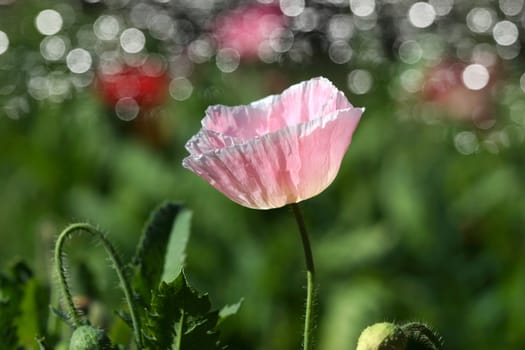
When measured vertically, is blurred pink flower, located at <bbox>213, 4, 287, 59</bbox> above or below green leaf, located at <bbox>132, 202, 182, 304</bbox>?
below

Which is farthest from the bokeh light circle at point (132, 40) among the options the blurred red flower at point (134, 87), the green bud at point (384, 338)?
the green bud at point (384, 338)

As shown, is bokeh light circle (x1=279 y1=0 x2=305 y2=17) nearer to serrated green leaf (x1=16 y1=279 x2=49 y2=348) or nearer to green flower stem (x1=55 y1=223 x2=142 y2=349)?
serrated green leaf (x1=16 y1=279 x2=49 y2=348)

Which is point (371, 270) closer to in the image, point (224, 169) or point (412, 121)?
point (412, 121)

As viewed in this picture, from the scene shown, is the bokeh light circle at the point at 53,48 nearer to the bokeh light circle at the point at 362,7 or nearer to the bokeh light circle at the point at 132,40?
the bokeh light circle at the point at 132,40

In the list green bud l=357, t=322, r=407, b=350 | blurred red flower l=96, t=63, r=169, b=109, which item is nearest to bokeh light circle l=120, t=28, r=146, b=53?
blurred red flower l=96, t=63, r=169, b=109

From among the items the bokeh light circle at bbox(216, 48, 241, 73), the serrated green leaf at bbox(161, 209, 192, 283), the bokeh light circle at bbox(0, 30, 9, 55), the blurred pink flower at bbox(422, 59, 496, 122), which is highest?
the serrated green leaf at bbox(161, 209, 192, 283)

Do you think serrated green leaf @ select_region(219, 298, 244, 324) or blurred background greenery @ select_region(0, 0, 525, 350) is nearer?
serrated green leaf @ select_region(219, 298, 244, 324)
